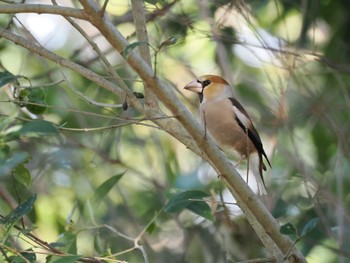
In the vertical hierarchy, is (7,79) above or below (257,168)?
above

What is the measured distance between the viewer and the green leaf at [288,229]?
9.90 feet

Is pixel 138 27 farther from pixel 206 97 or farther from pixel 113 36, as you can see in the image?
pixel 206 97

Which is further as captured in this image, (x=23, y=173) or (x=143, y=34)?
(x=143, y=34)

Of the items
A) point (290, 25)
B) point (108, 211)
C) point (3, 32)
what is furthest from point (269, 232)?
point (290, 25)

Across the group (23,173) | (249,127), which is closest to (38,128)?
(23,173)

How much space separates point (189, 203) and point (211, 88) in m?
1.09

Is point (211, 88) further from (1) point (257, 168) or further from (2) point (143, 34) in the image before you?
(2) point (143, 34)

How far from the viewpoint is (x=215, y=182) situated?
516cm

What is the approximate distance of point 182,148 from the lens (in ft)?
19.7

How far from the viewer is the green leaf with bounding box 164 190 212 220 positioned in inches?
141

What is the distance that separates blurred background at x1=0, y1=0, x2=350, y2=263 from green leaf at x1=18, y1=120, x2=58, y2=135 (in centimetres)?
186

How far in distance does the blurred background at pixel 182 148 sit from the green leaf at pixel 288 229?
1185mm

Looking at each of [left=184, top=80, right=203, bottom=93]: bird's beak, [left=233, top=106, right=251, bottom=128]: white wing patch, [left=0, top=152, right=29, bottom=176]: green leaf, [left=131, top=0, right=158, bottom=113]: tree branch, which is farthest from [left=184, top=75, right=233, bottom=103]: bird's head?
[left=0, top=152, right=29, bottom=176]: green leaf

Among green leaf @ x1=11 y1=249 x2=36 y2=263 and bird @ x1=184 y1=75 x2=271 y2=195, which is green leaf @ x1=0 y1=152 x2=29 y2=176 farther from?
bird @ x1=184 y1=75 x2=271 y2=195
